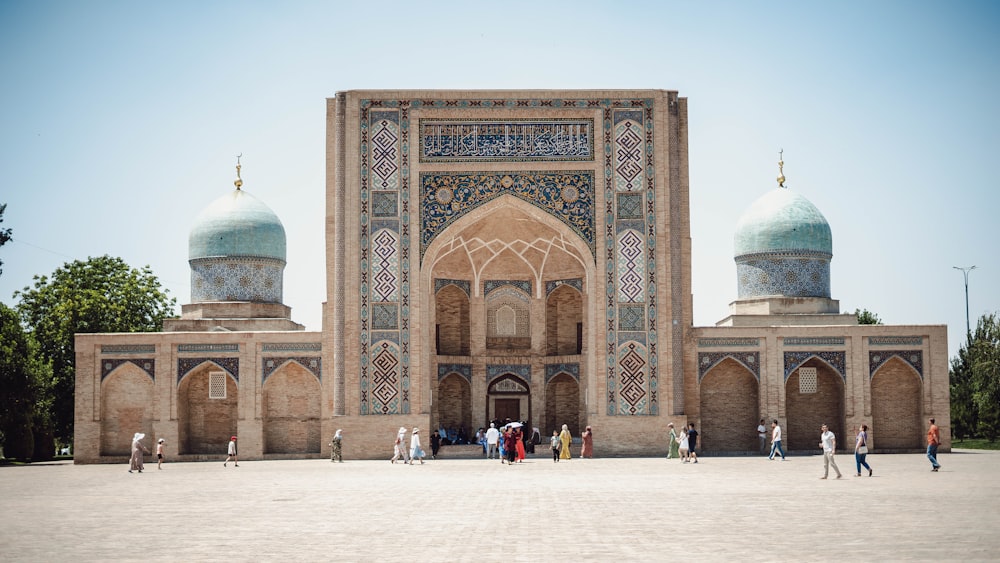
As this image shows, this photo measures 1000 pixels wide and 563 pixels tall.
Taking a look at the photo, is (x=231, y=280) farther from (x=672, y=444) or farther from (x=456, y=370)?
(x=672, y=444)

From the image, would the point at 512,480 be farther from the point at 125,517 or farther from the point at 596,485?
the point at 125,517

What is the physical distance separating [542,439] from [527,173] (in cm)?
622

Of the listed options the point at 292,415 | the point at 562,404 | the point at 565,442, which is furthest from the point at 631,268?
the point at 292,415

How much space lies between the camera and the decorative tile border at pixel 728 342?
23.2 m

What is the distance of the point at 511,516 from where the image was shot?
1015cm

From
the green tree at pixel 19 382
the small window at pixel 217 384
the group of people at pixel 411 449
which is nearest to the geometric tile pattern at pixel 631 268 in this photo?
the group of people at pixel 411 449

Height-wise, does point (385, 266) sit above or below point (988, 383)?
above

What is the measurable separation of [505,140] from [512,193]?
111cm

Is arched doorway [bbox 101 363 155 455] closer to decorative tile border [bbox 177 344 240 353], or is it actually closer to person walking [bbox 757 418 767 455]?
decorative tile border [bbox 177 344 240 353]

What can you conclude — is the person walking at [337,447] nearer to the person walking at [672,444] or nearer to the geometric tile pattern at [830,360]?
the person walking at [672,444]

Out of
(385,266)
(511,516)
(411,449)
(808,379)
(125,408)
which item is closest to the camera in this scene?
(511,516)

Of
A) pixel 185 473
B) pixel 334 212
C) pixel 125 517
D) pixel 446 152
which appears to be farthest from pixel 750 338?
pixel 125 517

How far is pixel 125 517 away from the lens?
10508mm

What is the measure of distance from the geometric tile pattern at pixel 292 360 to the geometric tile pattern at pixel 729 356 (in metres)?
7.83
